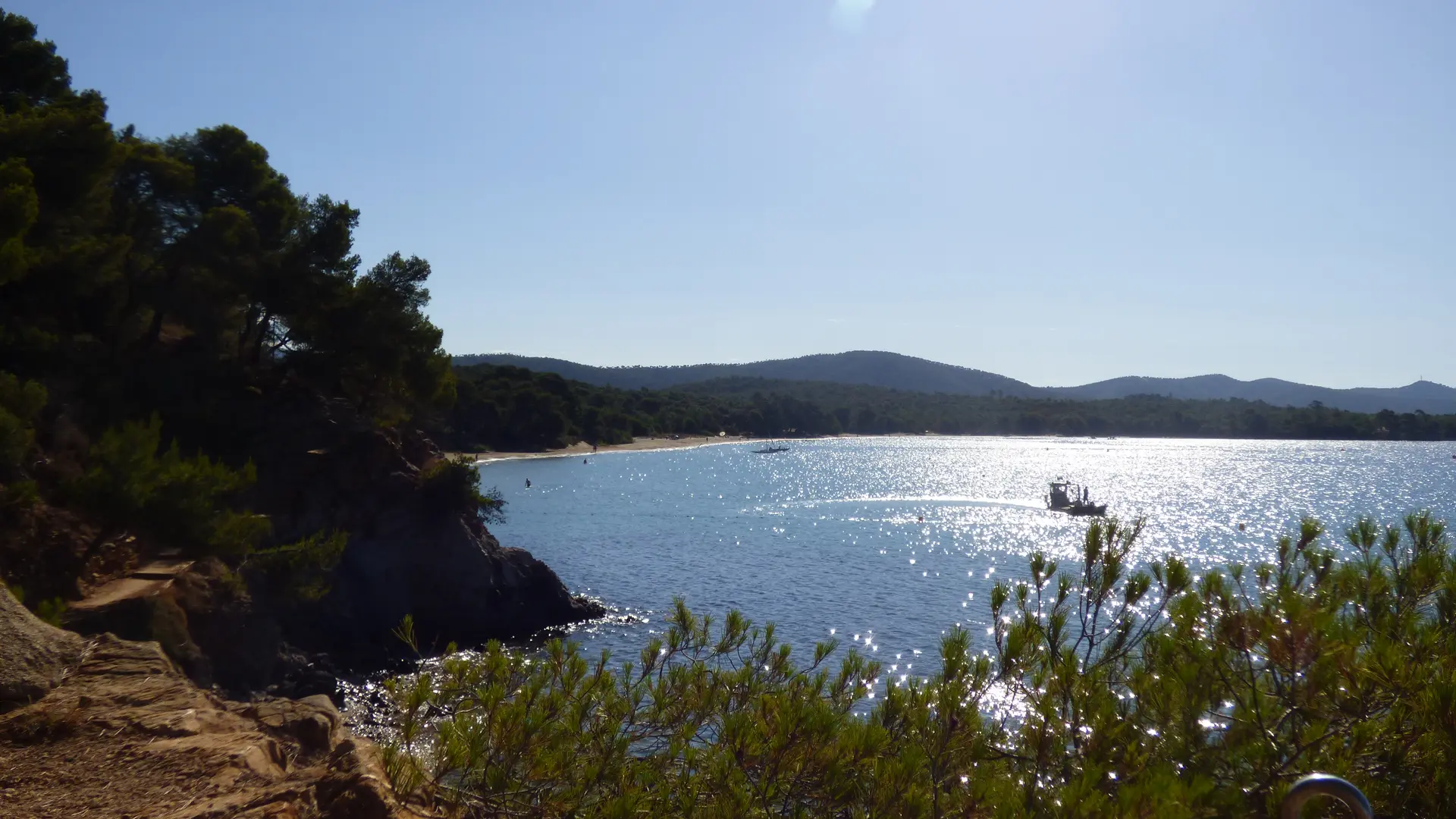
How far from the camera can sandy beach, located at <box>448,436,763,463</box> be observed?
78.1 m

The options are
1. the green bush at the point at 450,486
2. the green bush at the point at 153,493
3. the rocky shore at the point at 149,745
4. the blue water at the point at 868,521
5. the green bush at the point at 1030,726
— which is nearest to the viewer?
the green bush at the point at 1030,726

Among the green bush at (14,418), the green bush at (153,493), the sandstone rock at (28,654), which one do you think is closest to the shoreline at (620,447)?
the green bush at (153,493)

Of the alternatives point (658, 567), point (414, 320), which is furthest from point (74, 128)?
point (658, 567)

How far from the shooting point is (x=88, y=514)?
11.2 m

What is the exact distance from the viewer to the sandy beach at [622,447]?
256 ft

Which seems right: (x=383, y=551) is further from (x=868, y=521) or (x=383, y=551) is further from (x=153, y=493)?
(x=868, y=521)

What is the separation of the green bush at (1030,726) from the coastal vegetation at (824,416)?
68292 millimetres

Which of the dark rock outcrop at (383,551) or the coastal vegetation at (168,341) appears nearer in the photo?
the coastal vegetation at (168,341)

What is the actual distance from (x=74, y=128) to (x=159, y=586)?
738 cm

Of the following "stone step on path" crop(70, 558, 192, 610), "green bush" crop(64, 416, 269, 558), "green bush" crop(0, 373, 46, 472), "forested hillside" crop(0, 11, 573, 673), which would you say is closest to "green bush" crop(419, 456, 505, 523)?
"forested hillside" crop(0, 11, 573, 673)

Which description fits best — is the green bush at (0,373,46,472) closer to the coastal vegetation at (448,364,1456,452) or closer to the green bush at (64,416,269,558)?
the green bush at (64,416,269,558)

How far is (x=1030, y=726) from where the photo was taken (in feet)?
13.2

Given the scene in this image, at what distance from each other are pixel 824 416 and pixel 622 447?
54.1 meters

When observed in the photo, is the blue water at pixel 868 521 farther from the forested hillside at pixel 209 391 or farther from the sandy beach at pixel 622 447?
the forested hillside at pixel 209 391
